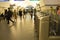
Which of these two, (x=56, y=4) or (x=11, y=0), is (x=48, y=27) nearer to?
(x=56, y=4)

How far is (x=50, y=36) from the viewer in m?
5.08

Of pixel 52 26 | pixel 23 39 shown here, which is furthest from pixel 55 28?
pixel 23 39

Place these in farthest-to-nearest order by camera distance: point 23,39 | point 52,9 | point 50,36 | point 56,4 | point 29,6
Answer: point 29,6 < point 23,39 < point 52,9 < point 56,4 < point 50,36

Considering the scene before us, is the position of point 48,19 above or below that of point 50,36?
above

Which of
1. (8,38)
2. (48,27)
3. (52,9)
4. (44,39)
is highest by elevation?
(52,9)

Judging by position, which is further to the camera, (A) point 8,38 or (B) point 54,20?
(A) point 8,38

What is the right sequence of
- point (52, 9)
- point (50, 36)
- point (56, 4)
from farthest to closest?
point (52, 9)
point (56, 4)
point (50, 36)

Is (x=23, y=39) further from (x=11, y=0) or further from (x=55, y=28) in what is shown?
(x=11, y=0)

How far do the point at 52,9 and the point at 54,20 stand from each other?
133 centimetres

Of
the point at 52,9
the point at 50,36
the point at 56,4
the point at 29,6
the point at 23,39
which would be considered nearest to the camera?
the point at 50,36

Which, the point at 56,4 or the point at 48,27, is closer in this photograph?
the point at 48,27

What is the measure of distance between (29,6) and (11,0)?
2.51m

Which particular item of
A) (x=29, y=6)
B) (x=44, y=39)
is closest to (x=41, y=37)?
(x=44, y=39)

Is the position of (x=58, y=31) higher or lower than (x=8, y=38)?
higher
